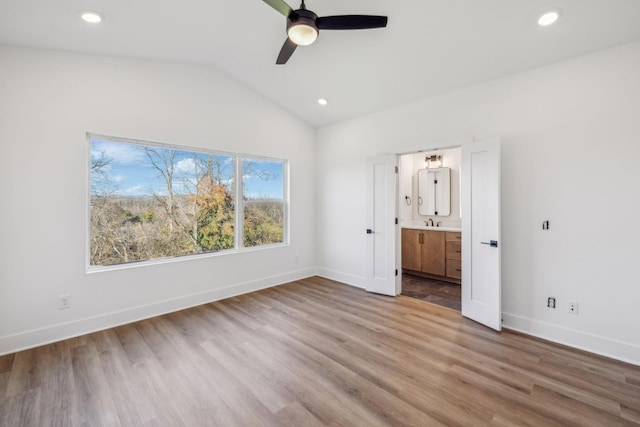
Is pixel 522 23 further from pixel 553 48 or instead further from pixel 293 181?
pixel 293 181

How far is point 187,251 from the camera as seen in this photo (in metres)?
3.87

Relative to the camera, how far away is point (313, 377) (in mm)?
2217

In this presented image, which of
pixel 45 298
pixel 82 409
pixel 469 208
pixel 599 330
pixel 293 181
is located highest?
pixel 293 181

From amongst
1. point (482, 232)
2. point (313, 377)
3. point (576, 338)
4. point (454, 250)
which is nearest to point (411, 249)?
point (454, 250)

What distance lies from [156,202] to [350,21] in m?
3.11

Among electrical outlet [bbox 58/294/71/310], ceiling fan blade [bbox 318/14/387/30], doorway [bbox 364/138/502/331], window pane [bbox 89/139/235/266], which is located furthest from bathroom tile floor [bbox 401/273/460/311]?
electrical outlet [bbox 58/294/71/310]

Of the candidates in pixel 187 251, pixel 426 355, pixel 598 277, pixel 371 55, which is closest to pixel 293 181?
pixel 187 251

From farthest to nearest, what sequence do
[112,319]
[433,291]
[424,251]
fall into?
[424,251] → [433,291] → [112,319]

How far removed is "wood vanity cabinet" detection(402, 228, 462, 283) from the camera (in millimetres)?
4746

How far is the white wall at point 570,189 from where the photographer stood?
8.09 ft

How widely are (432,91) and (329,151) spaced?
2.03m

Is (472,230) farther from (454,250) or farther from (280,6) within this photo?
(280,6)

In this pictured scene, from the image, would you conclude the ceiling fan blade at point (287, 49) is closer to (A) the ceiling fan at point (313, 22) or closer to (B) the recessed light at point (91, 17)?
(A) the ceiling fan at point (313, 22)

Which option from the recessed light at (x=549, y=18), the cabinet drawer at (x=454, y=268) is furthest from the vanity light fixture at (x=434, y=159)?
the recessed light at (x=549, y=18)
